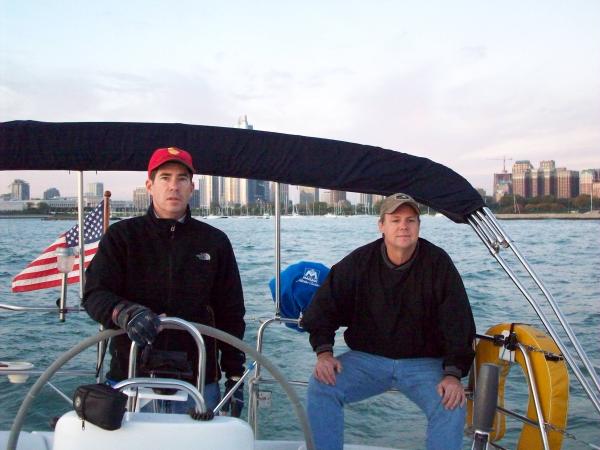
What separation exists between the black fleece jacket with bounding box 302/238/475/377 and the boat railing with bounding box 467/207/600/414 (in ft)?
0.65

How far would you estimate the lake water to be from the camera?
20.1ft

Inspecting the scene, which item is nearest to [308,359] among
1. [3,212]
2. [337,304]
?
[3,212]

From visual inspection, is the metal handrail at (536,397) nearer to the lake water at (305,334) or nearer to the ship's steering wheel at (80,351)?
the ship's steering wheel at (80,351)

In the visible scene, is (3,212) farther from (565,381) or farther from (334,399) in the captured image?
(565,381)

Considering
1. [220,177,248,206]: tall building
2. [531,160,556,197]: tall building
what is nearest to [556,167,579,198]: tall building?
[531,160,556,197]: tall building

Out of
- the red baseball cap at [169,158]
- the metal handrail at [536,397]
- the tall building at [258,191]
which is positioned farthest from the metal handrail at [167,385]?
the tall building at [258,191]

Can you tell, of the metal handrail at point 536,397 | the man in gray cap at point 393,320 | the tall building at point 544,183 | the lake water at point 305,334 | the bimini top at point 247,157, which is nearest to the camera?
the metal handrail at point 536,397

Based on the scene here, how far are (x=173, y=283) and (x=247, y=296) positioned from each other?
10137mm

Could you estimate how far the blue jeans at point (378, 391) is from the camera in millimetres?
2701

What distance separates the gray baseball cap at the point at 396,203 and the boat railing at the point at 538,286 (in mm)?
278

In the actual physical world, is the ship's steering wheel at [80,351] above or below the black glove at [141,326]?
below

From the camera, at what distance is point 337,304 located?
9.97 ft

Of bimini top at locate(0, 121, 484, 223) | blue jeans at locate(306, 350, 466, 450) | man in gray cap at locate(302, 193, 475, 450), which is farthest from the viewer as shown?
bimini top at locate(0, 121, 484, 223)

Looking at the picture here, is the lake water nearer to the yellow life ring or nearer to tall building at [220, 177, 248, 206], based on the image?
tall building at [220, 177, 248, 206]
